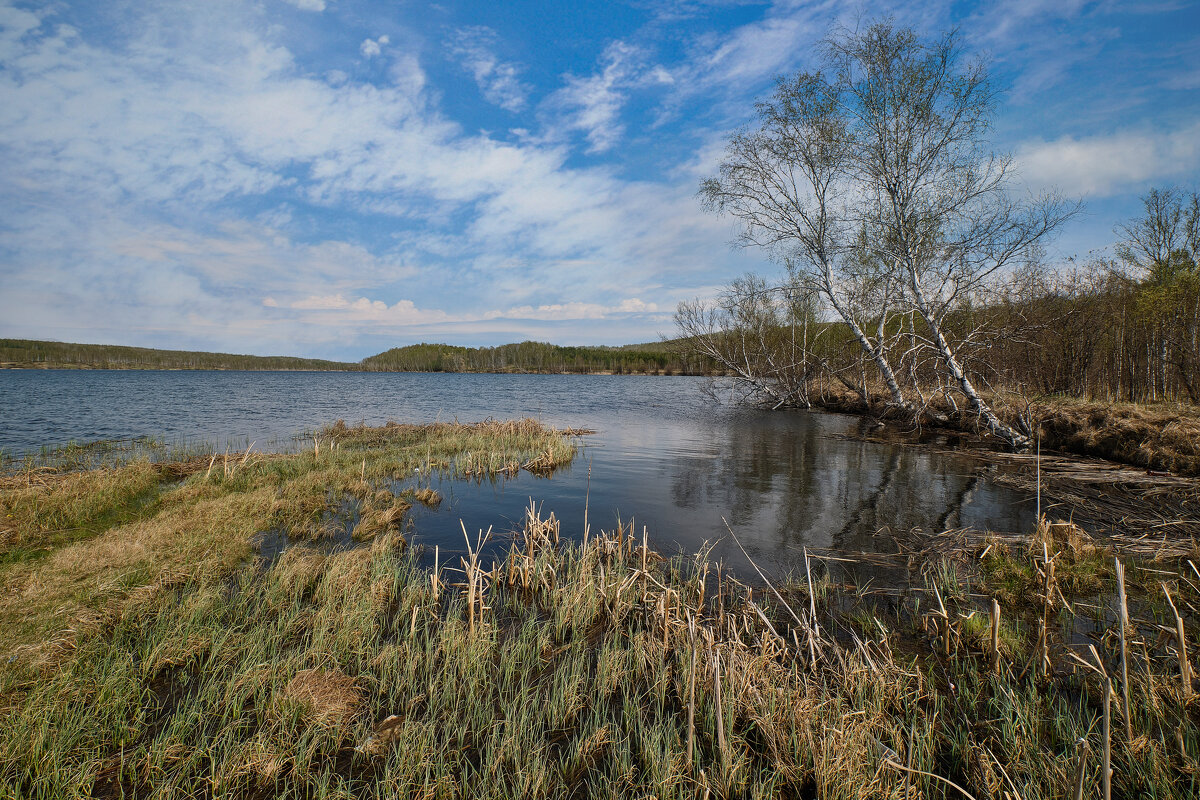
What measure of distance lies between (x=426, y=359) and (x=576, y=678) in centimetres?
14127

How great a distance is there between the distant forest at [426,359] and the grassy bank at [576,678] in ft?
292

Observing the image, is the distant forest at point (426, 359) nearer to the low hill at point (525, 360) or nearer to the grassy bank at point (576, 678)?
the low hill at point (525, 360)

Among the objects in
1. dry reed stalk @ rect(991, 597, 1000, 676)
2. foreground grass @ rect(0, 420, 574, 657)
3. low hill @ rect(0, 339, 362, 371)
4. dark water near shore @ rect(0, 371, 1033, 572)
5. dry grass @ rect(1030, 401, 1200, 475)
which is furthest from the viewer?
low hill @ rect(0, 339, 362, 371)

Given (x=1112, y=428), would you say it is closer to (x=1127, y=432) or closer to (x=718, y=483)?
(x=1127, y=432)

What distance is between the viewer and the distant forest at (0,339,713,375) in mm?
106000

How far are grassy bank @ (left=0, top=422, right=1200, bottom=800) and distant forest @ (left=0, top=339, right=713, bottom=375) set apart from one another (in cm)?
8886

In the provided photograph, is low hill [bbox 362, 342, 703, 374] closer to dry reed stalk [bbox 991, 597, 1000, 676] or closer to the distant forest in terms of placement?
the distant forest

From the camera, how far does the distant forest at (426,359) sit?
106000 mm

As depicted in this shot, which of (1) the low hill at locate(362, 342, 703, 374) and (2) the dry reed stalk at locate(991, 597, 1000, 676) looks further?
(1) the low hill at locate(362, 342, 703, 374)

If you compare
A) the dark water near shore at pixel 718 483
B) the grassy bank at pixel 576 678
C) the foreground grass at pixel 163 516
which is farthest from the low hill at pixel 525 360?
the grassy bank at pixel 576 678

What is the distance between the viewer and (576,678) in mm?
4117

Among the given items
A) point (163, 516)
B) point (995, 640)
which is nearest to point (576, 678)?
point (995, 640)

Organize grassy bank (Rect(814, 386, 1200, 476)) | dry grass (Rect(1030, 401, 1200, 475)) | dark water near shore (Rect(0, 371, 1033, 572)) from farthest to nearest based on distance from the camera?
grassy bank (Rect(814, 386, 1200, 476))
dry grass (Rect(1030, 401, 1200, 475))
dark water near shore (Rect(0, 371, 1033, 572))

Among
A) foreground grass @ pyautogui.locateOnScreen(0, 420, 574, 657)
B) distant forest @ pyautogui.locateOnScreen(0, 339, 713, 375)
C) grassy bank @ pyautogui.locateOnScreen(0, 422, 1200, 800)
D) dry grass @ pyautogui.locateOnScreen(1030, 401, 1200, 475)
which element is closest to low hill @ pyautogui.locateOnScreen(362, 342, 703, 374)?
distant forest @ pyautogui.locateOnScreen(0, 339, 713, 375)
